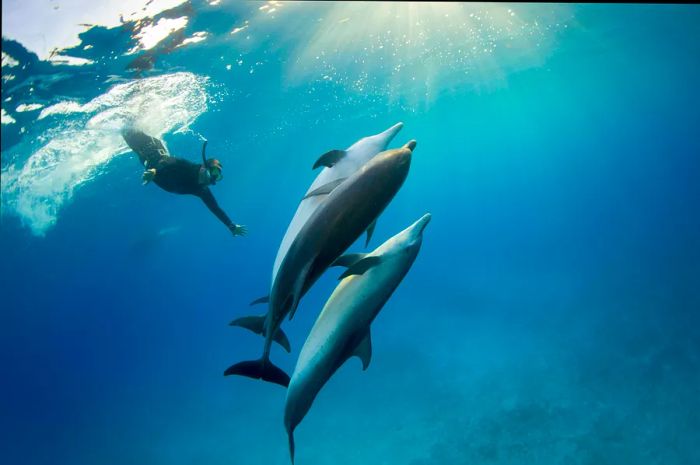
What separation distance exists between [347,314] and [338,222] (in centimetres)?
106

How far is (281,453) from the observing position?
66.2 feet

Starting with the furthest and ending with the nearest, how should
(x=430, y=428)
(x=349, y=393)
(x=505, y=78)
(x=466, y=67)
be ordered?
(x=505, y=78) < (x=466, y=67) < (x=349, y=393) < (x=430, y=428)

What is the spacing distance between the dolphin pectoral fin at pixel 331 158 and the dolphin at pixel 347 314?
0.81 metres

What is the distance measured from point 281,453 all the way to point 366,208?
21.1 metres

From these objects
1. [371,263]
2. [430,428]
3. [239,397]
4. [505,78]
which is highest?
[371,263]

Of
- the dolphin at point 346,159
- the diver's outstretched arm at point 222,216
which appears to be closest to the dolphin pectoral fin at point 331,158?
the dolphin at point 346,159

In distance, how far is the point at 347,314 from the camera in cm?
335

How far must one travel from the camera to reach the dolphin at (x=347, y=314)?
3299mm

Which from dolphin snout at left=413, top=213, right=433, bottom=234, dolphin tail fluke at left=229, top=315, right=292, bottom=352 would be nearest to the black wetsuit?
dolphin tail fluke at left=229, top=315, right=292, bottom=352

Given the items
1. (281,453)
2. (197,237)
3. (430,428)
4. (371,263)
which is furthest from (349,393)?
(197,237)

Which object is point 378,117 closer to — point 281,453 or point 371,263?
point 281,453

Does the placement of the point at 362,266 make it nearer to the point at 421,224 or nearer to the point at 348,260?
the point at 348,260

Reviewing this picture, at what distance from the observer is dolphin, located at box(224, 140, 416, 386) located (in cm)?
262

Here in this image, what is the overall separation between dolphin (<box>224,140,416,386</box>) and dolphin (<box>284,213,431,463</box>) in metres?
0.59
